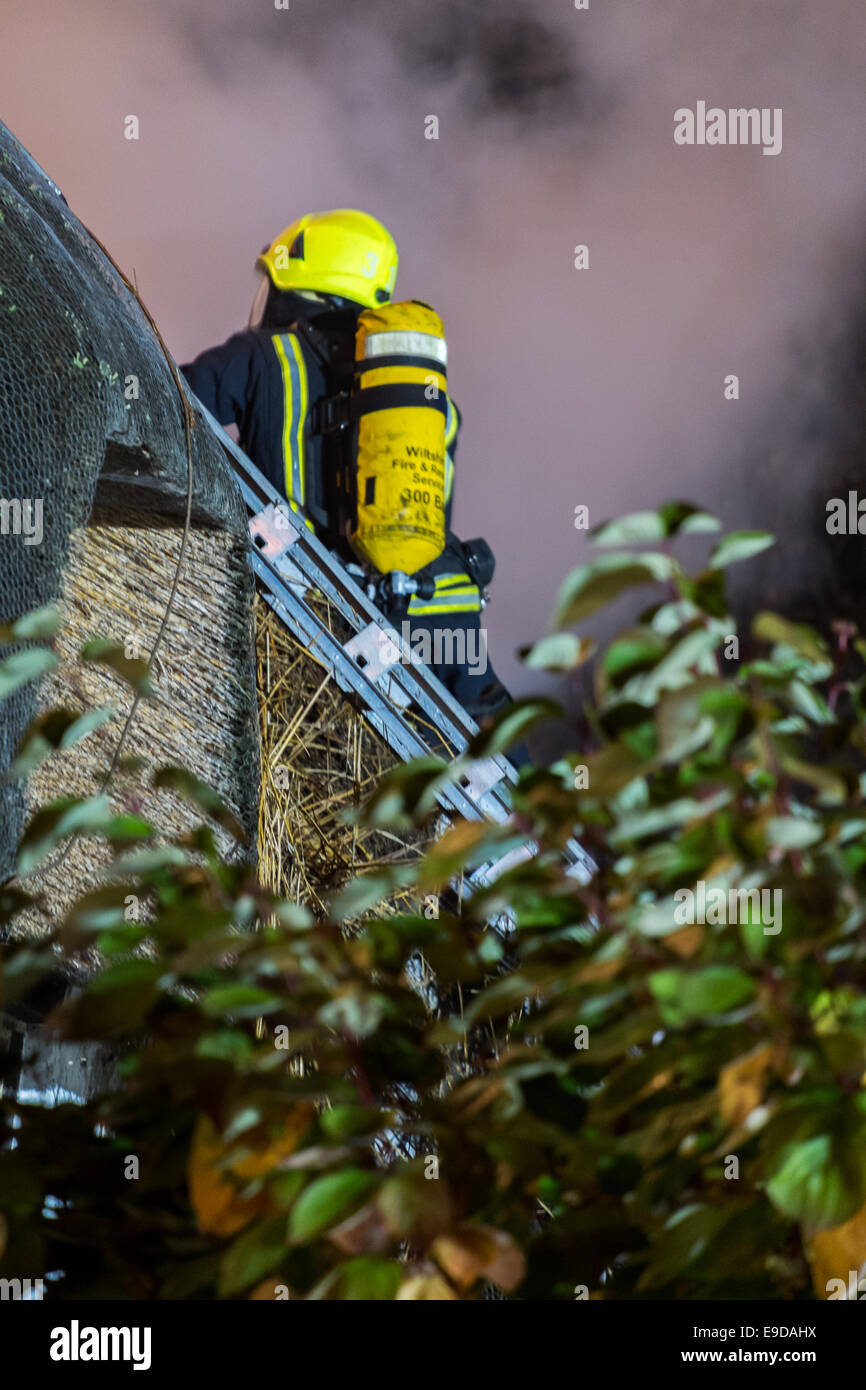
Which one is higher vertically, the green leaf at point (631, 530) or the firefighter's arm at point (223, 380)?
the firefighter's arm at point (223, 380)

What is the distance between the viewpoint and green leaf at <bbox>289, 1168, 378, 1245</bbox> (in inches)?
10.9

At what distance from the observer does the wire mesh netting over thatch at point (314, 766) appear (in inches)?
89.4

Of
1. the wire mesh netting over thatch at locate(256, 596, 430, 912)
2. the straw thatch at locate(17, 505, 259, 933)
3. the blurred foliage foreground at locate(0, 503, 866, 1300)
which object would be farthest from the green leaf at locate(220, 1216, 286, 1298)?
the wire mesh netting over thatch at locate(256, 596, 430, 912)

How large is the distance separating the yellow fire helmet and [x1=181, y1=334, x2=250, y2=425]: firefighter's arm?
0.47 metres

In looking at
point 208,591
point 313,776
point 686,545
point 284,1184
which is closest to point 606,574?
point 284,1184

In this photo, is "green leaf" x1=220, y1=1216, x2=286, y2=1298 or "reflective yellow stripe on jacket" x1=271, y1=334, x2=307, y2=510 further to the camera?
"reflective yellow stripe on jacket" x1=271, y1=334, x2=307, y2=510

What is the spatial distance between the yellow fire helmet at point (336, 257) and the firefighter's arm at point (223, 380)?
468 mm

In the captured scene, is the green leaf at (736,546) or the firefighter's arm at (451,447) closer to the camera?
the green leaf at (736,546)

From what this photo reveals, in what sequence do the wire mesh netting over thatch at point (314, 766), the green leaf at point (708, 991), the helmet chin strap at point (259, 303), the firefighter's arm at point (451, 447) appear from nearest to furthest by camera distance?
the green leaf at point (708, 991) < the wire mesh netting over thatch at point (314, 766) < the firefighter's arm at point (451, 447) < the helmet chin strap at point (259, 303)

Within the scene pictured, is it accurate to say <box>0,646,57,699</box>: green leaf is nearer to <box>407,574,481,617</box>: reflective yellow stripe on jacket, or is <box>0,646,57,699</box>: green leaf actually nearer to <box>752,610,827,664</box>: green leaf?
<box>752,610,827,664</box>: green leaf

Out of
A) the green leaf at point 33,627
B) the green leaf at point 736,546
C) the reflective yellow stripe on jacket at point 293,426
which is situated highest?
the reflective yellow stripe on jacket at point 293,426

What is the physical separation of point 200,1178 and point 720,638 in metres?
0.21

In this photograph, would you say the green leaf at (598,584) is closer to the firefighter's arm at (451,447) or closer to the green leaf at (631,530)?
the green leaf at (631,530)

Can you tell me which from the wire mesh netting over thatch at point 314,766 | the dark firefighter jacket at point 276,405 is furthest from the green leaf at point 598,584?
the dark firefighter jacket at point 276,405
